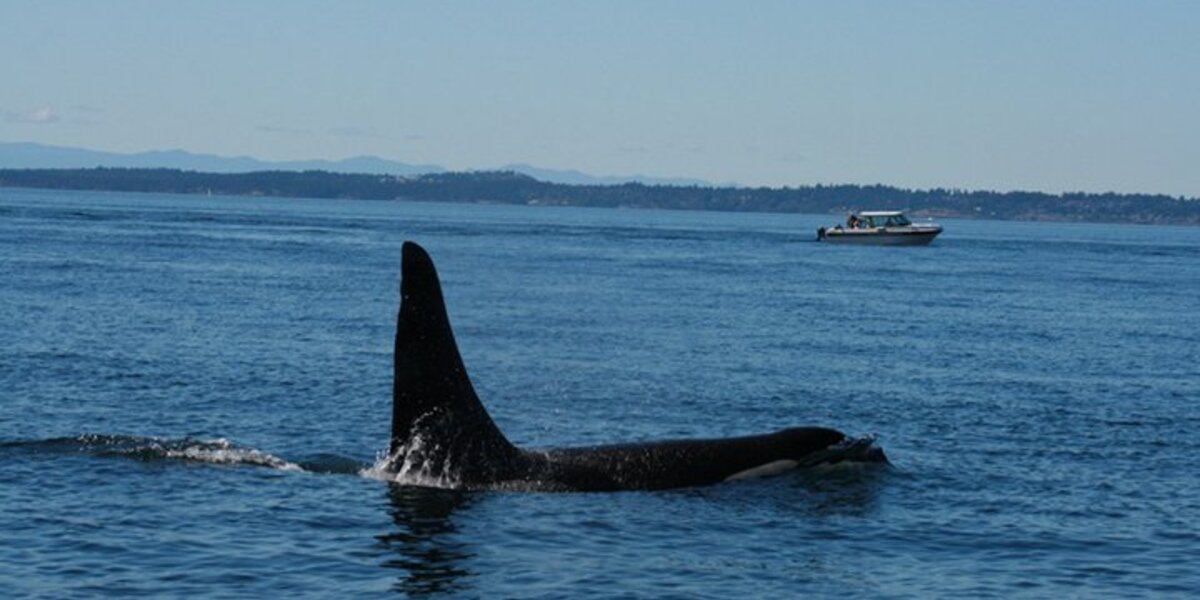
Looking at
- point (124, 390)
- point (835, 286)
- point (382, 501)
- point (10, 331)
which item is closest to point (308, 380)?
point (124, 390)

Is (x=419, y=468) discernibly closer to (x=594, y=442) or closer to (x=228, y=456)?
(x=228, y=456)

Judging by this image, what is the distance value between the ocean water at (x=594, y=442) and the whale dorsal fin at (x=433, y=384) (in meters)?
0.86

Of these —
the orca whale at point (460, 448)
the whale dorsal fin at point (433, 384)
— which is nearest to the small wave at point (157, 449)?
the orca whale at point (460, 448)

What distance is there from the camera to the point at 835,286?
10294cm

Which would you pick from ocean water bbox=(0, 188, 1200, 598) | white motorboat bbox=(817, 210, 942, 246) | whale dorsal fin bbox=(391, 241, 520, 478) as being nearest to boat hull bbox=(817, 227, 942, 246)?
white motorboat bbox=(817, 210, 942, 246)

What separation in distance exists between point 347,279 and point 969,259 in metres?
83.5

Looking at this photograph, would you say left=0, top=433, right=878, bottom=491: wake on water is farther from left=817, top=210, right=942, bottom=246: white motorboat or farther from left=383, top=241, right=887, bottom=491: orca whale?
left=817, top=210, right=942, bottom=246: white motorboat

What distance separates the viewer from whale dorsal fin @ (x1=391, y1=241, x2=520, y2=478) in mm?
26891

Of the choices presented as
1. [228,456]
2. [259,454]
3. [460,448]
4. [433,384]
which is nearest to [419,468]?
[460,448]

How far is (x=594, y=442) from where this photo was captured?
1340 inches

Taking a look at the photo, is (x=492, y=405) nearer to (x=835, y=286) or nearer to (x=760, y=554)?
(x=760, y=554)

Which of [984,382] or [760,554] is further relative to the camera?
[984,382]

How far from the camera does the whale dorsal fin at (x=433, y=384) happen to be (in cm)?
2689

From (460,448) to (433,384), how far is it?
3.63 ft
